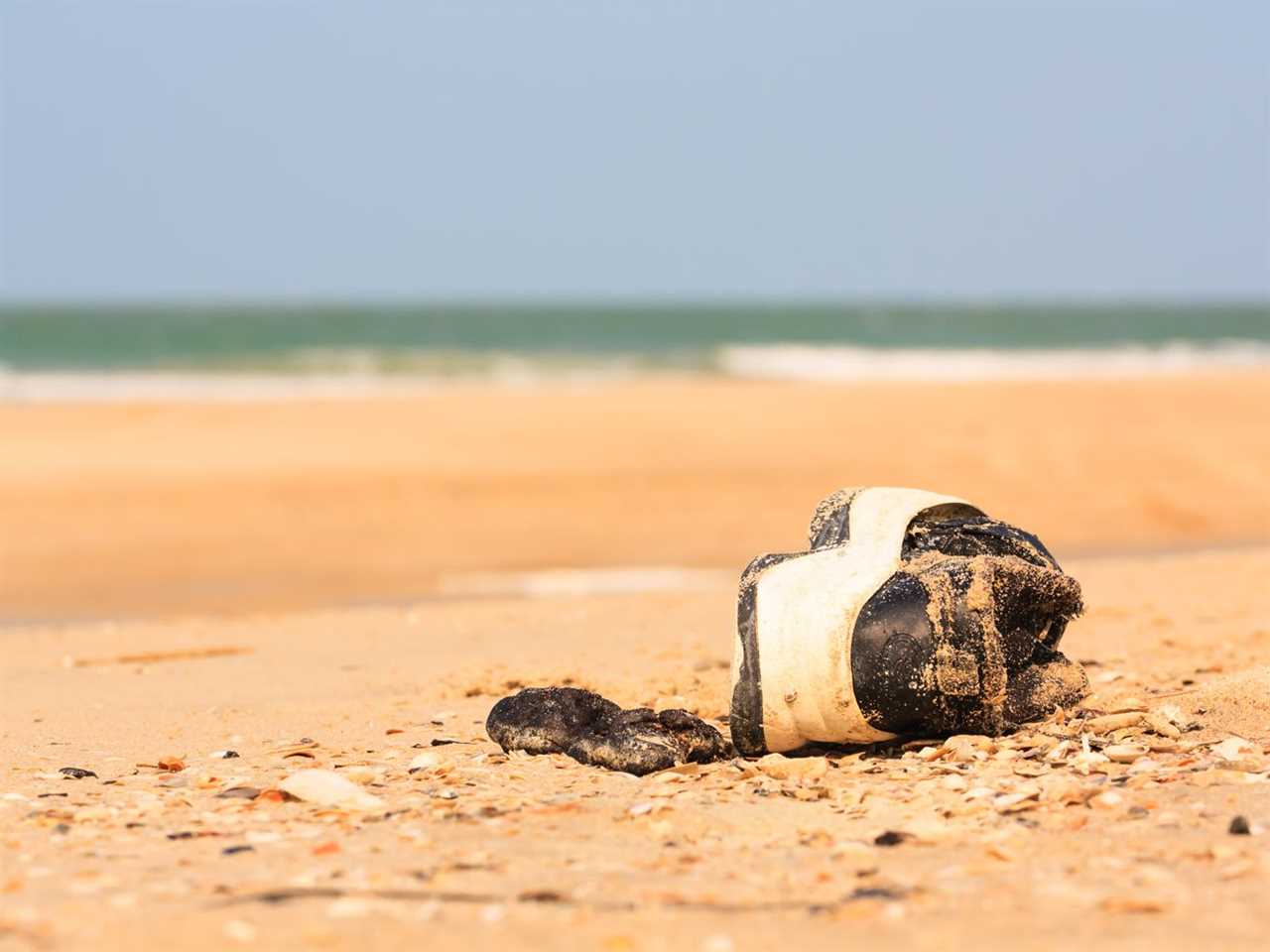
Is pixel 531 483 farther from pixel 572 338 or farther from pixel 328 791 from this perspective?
pixel 572 338

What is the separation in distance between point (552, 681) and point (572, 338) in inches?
1715

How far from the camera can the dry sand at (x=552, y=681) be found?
2.80 m

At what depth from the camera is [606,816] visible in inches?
137

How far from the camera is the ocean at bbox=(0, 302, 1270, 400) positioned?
31.3 meters

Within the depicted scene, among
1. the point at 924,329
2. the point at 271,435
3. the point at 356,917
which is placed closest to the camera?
the point at 356,917

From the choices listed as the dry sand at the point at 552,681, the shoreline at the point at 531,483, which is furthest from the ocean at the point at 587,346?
the dry sand at the point at 552,681

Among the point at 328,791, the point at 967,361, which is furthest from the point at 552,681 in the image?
the point at 967,361

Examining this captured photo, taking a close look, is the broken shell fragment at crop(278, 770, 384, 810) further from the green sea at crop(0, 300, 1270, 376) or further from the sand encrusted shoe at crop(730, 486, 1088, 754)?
the green sea at crop(0, 300, 1270, 376)

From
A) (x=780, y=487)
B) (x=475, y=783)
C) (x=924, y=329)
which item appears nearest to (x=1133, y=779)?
(x=475, y=783)

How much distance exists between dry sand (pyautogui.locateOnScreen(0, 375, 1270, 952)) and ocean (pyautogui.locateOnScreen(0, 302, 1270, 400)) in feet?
54.2

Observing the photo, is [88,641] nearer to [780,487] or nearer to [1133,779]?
[1133,779]

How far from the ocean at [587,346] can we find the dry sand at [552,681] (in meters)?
16.5

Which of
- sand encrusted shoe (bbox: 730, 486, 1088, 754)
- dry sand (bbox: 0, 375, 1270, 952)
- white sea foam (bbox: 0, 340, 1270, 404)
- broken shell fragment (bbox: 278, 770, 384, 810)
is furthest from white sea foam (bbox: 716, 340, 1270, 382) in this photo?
broken shell fragment (bbox: 278, 770, 384, 810)

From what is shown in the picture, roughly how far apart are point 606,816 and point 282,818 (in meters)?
0.76
